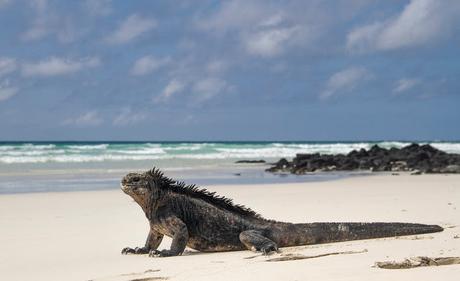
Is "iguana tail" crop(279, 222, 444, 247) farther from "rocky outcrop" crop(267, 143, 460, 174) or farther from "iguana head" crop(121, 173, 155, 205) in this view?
"rocky outcrop" crop(267, 143, 460, 174)

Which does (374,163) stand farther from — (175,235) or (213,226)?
(175,235)

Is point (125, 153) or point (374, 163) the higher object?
point (125, 153)

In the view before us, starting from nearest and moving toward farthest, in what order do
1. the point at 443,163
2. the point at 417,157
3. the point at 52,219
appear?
1. the point at 52,219
2. the point at 443,163
3. the point at 417,157

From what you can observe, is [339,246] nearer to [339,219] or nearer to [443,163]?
[339,219]

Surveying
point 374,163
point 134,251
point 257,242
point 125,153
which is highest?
point 125,153

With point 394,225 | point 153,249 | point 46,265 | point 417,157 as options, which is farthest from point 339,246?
point 417,157

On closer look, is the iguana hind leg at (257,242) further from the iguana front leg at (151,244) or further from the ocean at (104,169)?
the ocean at (104,169)

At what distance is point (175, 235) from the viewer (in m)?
8.20

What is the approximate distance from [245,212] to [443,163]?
2079 centimetres

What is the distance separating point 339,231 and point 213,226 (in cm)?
143

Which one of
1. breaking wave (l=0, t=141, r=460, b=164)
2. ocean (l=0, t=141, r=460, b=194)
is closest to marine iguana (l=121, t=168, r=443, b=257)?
ocean (l=0, t=141, r=460, b=194)

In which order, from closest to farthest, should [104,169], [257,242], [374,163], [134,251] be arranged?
[257,242] < [134,251] < [374,163] < [104,169]

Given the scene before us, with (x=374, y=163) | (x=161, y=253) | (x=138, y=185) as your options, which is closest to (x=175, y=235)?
(x=161, y=253)

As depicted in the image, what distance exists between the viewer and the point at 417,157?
99.6 feet
